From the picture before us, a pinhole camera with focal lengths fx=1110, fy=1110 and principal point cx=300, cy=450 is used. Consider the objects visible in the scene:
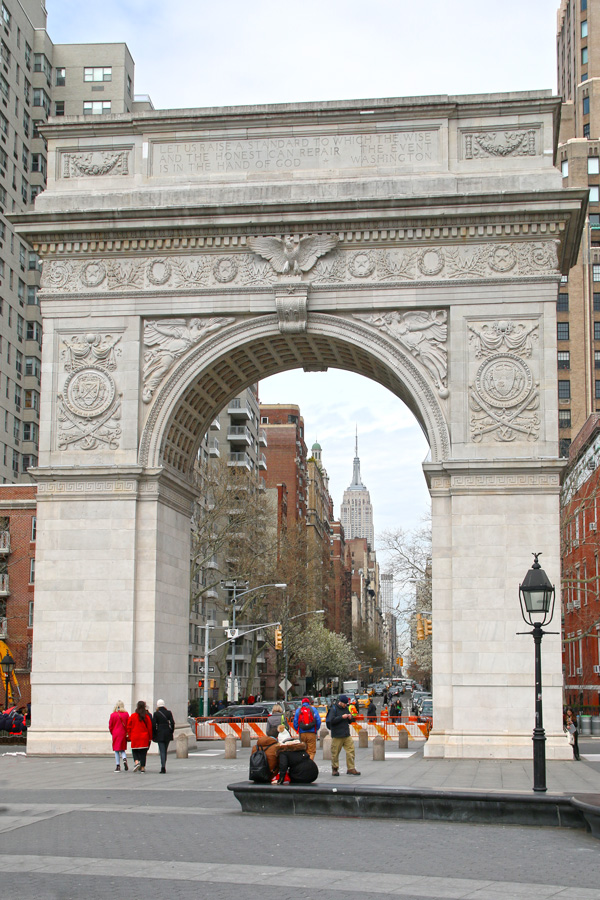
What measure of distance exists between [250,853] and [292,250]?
810 inches

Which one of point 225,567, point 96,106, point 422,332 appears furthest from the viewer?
point 96,106

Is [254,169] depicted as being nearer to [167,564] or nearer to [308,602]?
[167,564]

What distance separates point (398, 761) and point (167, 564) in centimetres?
865

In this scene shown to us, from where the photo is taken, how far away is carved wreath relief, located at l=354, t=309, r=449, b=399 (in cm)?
3047

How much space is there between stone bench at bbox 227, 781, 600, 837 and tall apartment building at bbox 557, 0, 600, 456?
70.2 meters

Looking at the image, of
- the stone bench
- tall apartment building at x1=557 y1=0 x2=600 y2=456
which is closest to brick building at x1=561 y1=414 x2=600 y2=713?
tall apartment building at x1=557 y1=0 x2=600 y2=456

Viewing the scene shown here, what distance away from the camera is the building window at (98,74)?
83.8 metres

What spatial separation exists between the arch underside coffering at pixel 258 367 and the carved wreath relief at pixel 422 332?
0.30 metres

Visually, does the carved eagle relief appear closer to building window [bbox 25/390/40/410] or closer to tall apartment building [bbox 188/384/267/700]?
tall apartment building [bbox 188/384/267/700]

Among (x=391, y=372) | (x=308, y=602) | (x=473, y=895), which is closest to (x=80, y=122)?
(x=391, y=372)

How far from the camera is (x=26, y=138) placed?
79625 millimetres

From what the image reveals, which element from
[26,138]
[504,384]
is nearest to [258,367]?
[504,384]

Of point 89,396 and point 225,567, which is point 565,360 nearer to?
point 225,567

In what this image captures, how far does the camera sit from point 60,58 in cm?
8425
